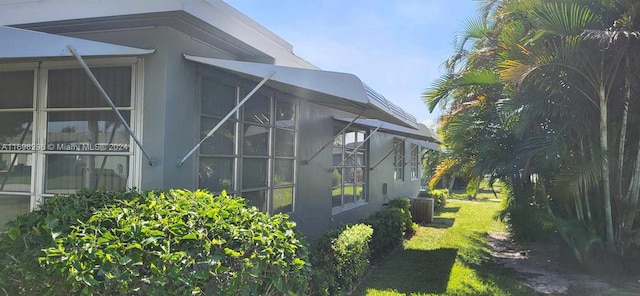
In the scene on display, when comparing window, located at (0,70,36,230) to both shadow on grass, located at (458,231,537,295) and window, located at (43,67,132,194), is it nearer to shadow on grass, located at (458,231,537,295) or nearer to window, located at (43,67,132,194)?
window, located at (43,67,132,194)

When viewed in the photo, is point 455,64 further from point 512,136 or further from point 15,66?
point 15,66

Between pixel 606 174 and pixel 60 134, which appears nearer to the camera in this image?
pixel 60 134

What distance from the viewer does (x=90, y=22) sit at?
4.25 m

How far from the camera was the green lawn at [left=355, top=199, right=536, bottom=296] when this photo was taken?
6059 mm

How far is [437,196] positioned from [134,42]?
1506 cm

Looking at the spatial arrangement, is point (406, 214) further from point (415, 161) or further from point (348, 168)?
point (415, 161)

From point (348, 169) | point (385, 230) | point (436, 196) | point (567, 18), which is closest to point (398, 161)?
point (436, 196)

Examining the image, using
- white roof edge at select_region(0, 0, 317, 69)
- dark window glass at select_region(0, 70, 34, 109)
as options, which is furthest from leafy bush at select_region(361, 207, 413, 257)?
dark window glass at select_region(0, 70, 34, 109)

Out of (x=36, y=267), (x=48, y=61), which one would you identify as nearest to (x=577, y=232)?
(x=36, y=267)

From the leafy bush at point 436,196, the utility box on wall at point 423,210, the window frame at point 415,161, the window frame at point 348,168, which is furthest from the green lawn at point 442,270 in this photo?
the window frame at point 415,161

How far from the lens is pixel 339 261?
5.11 metres

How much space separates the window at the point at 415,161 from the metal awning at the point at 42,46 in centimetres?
1430

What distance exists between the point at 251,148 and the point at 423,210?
8476 mm

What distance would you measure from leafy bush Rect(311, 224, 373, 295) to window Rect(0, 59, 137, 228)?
219 centimetres
